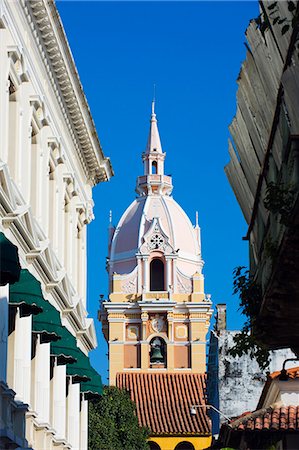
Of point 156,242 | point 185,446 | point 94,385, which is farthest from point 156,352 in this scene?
point 94,385

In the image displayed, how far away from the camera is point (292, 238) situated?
37.4ft

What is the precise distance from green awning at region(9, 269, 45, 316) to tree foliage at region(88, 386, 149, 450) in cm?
3440

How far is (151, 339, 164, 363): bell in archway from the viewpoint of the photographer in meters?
78.4

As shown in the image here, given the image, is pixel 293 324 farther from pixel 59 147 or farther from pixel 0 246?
pixel 59 147

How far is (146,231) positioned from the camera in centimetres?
8119

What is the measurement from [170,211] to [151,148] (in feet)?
24.4

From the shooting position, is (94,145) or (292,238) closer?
(292,238)

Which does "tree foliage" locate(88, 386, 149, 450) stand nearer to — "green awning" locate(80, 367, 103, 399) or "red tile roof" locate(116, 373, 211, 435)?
"red tile roof" locate(116, 373, 211, 435)

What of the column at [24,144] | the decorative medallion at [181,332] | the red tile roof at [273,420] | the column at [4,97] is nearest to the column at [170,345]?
the decorative medallion at [181,332]

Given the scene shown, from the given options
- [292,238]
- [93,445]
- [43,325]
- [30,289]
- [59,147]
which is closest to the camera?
[292,238]

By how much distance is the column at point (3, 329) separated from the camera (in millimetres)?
21359

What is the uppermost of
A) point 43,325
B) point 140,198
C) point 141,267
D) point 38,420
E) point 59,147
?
point 140,198

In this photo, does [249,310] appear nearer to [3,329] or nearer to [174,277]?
[3,329]

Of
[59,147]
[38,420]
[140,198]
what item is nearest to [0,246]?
[38,420]
